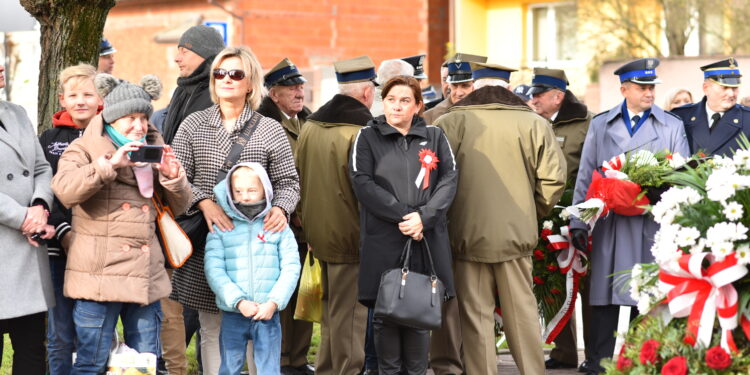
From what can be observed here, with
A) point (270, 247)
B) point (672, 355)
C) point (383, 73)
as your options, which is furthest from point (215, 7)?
point (672, 355)

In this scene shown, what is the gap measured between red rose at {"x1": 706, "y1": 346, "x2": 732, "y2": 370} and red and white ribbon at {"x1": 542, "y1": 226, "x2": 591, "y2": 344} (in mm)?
3186

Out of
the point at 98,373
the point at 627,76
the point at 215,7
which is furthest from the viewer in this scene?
the point at 215,7

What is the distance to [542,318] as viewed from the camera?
809cm

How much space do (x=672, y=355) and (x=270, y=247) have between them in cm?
244

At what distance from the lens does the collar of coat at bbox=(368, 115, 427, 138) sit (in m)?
6.77

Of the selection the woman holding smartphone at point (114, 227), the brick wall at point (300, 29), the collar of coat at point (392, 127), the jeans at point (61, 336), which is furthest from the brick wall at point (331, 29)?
the woman holding smartphone at point (114, 227)

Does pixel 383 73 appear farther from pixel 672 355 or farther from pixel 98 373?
pixel 672 355

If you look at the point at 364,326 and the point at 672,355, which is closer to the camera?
the point at 672,355

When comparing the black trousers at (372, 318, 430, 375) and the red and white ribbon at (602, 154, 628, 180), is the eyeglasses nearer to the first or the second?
the black trousers at (372, 318, 430, 375)

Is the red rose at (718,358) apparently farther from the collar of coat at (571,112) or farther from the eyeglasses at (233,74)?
the collar of coat at (571,112)

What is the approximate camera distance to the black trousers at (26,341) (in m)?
6.09

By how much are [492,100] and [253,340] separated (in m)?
2.19

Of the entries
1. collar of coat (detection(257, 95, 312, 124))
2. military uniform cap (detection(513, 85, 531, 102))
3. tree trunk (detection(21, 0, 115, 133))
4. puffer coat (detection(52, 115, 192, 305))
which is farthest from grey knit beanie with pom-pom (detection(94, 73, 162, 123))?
military uniform cap (detection(513, 85, 531, 102))

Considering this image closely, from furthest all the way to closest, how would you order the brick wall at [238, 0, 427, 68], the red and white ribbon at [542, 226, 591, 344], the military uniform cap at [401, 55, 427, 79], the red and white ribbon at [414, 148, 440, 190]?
the brick wall at [238, 0, 427, 68] < the military uniform cap at [401, 55, 427, 79] < the red and white ribbon at [542, 226, 591, 344] < the red and white ribbon at [414, 148, 440, 190]
